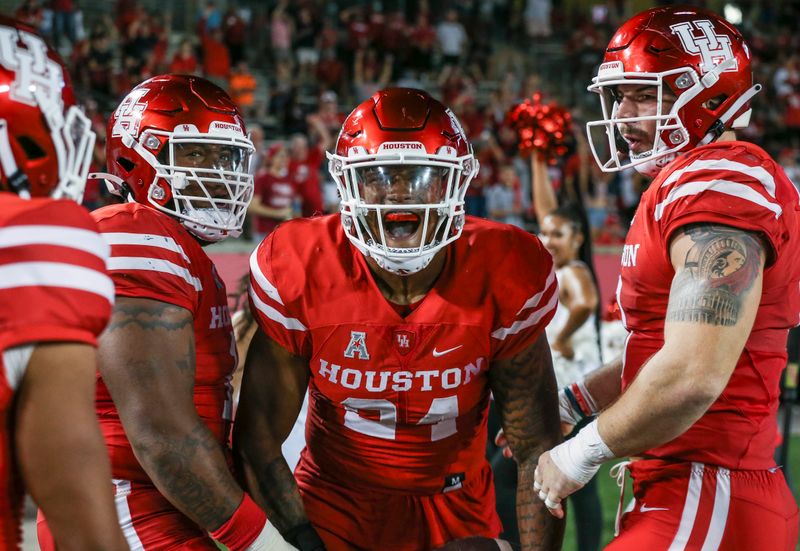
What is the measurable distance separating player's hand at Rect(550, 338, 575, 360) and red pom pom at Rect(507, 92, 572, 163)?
3.09 ft

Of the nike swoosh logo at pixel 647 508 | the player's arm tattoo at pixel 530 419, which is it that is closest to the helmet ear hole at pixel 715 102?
the player's arm tattoo at pixel 530 419

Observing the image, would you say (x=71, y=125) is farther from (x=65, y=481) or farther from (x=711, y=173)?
(x=711, y=173)

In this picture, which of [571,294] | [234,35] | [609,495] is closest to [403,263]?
[571,294]

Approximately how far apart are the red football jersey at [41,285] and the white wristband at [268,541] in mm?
751

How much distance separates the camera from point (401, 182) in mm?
2379

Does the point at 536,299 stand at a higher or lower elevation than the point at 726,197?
lower

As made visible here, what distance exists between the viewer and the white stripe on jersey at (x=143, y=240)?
85.3 inches

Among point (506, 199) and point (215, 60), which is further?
point (215, 60)

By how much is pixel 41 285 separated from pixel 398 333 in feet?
3.69

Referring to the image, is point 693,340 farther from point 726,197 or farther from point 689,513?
point 689,513

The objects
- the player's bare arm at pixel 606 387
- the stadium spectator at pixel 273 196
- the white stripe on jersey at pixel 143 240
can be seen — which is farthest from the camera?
the stadium spectator at pixel 273 196

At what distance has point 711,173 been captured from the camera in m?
2.17

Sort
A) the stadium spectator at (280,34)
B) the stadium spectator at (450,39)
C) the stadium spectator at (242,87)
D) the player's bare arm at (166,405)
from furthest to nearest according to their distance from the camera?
the stadium spectator at (450,39), the stadium spectator at (280,34), the stadium spectator at (242,87), the player's bare arm at (166,405)

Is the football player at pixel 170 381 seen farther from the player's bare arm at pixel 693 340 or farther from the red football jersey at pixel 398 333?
the player's bare arm at pixel 693 340
